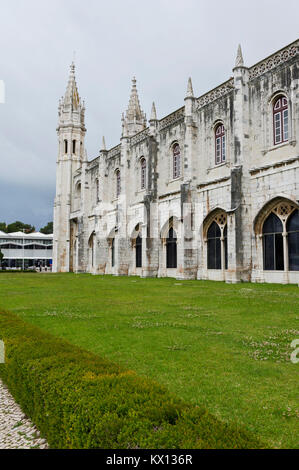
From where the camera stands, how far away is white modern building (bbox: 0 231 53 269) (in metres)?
69.2

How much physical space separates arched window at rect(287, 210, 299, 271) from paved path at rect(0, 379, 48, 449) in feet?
54.2

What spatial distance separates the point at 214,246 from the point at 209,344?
17124mm

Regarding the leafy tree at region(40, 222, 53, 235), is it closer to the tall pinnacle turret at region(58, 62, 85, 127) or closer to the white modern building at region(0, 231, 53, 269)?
the white modern building at region(0, 231, 53, 269)

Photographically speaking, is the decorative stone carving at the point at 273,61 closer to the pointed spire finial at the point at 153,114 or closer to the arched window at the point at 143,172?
the pointed spire finial at the point at 153,114

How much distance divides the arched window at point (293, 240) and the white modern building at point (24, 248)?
194ft

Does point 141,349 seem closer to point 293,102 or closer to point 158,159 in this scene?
point 293,102

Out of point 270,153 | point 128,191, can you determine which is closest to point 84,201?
point 128,191

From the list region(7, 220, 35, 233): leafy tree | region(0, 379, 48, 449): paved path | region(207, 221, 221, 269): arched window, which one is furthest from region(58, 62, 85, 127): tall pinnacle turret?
region(7, 220, 35, 233): leafy tree

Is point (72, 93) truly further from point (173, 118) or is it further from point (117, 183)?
point (173, 118)

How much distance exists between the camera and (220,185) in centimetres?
2291

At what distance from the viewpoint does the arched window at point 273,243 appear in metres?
19.2

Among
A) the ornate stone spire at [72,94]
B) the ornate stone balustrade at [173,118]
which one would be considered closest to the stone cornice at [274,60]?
the ornate stone balustrade at [173,118]

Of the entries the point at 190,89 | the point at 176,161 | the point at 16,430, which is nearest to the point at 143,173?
the point at 176,161

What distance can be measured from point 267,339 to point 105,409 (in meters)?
5.03
